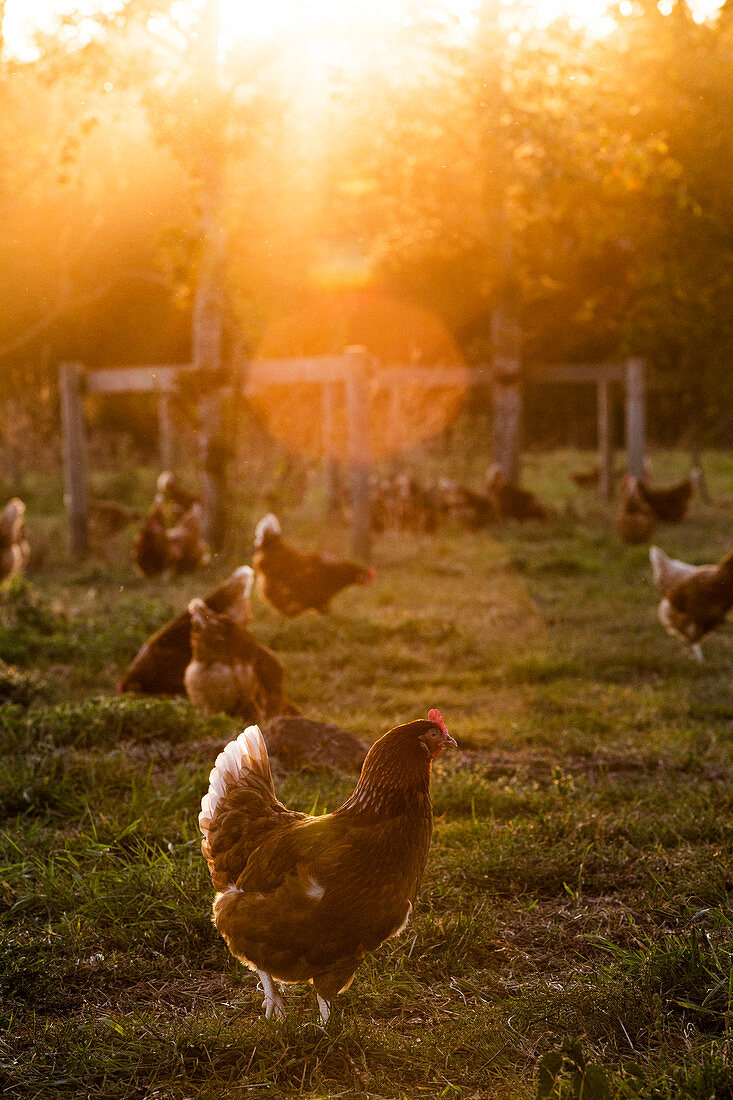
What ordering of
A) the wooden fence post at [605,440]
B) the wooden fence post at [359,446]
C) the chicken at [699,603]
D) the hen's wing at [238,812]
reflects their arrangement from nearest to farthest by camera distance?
the hen's wing at [238,812] → the chicken at [699,603] → the wooden fence post at [359,446] → the wooden fence post at [605,440]

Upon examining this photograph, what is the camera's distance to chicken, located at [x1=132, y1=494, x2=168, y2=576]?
32.1 feet

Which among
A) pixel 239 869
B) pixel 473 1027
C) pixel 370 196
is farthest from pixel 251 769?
pixel 370 196

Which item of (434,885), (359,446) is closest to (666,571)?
(359,446)

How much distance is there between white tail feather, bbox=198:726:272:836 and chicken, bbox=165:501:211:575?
7156 mm

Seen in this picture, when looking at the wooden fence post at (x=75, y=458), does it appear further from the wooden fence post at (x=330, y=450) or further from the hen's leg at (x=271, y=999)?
the hen's leg at (x=271, y=999)

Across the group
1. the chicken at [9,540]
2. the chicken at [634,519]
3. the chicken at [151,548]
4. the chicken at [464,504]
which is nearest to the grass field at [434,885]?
the chicken at [9,540]

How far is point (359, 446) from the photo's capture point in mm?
10438

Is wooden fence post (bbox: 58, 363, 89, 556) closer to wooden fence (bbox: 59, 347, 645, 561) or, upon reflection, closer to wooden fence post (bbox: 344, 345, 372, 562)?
wooden fence (bbox: 59, 347, 645, 561)

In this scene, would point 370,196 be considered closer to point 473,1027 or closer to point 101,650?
point 101,650

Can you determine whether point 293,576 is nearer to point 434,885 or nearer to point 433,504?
point 434,885

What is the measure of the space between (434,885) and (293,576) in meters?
4.69

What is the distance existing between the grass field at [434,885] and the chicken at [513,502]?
20.5 feet

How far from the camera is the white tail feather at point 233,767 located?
9.18 ft

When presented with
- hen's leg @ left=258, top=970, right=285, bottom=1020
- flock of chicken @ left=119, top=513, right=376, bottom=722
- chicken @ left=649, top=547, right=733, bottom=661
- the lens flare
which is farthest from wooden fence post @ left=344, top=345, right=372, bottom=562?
hen's leg @ left=258, top=970, right=285, bottom=1020
